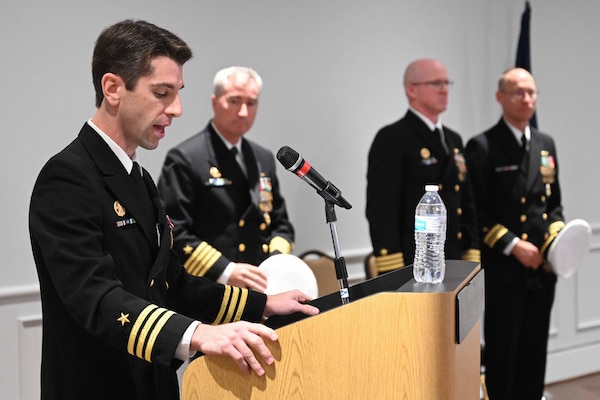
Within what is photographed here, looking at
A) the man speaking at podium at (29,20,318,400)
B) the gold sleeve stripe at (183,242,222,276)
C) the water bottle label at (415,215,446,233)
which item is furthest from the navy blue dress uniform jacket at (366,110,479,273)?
the water bottle label at (415,215,446,233)

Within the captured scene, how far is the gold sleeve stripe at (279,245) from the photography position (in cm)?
347

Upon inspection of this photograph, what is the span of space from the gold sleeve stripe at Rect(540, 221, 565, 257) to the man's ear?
2.79 metres

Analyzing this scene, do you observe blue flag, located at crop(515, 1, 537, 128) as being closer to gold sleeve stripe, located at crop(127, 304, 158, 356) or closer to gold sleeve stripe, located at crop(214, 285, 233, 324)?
gold sleeve stripe, located at crop(214, 285, 233, 324)

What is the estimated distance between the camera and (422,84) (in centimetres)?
389

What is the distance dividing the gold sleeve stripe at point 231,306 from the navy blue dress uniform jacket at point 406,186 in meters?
1.70

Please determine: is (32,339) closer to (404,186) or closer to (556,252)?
(404,186)

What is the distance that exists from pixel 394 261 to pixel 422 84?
0.88 meters

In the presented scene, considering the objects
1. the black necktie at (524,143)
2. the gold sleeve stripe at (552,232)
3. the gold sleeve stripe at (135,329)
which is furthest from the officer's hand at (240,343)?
the black necktie at (524,143)

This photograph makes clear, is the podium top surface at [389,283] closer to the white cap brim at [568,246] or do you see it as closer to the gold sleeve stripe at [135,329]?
the gold sleeve stripe at [135,329]

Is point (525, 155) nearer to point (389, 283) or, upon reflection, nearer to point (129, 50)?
point (389, 283)

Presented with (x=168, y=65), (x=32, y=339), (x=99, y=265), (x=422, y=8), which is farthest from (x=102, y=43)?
(x=422, y=8)

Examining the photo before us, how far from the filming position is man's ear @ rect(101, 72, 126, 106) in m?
1.78

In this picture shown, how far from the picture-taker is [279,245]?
3.49 meters

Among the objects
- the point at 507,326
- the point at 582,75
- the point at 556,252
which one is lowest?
the point at 507,326
